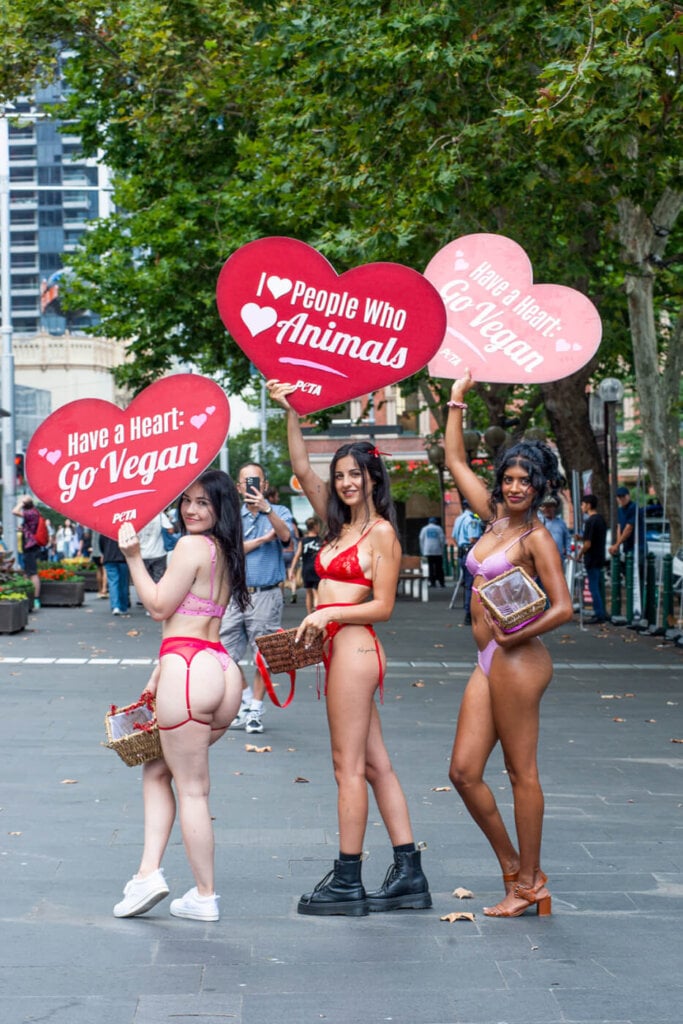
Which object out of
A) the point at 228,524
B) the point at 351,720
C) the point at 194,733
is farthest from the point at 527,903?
the point at 228,524

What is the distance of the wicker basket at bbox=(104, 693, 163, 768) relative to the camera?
6.08m

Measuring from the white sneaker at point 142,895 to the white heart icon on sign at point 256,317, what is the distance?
7.32 feet

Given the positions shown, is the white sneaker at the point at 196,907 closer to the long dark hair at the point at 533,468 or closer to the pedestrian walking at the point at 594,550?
the long dark hair at the point at 533,468

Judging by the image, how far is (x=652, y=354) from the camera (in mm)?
19562

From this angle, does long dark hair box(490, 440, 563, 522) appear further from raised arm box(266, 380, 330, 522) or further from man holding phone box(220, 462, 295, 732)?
man holding phone box(220, 462, 295, 732)

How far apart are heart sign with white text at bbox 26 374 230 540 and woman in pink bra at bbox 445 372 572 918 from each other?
1170 mm

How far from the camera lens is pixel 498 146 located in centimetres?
1538

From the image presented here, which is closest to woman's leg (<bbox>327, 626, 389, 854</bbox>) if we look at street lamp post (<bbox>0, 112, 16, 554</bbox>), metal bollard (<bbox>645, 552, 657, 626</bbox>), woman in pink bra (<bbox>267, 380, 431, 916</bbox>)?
woman in pink bra (<bbox>267, 380, 431, 916</bbox>)

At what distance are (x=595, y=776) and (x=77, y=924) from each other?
4.24 metres

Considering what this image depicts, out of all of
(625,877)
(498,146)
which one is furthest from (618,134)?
(625,877)

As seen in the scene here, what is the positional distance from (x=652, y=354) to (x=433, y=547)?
1608 cm

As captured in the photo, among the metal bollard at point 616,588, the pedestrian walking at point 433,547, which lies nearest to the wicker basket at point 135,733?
the metal bollard at point 616,588

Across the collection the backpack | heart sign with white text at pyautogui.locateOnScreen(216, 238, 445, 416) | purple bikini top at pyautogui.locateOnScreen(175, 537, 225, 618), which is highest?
heart sign with white text at pyautogui.locateOnScreen(216, 238, 445, 416)

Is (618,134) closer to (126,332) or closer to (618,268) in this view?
(618,268)
